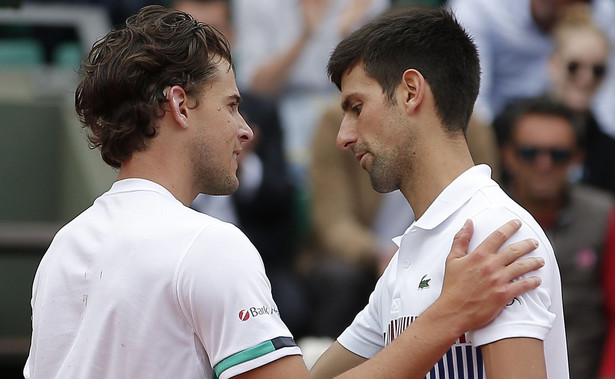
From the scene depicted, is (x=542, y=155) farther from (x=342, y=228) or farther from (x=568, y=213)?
(x=342, y=228)

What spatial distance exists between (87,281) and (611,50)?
5.87 metres

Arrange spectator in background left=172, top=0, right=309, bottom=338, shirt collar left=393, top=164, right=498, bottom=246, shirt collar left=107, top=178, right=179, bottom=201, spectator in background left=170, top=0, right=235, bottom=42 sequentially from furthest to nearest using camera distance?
1. spectator in background left=170, top=0, right=235, bottom=42
2. spectator in background left=172, top=0, right=309, bottom=338
3. shirt collar left=393, top=164, right=498, bottom=246
4. shirt collar left=107, top=178, right=179, bottom=201

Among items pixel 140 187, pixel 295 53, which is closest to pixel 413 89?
pixel 140 187

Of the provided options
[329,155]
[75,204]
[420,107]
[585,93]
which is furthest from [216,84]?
[585,93]

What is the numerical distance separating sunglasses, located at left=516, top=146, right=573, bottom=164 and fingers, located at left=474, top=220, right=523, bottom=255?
132 inches

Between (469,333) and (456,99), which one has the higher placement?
(456,99)

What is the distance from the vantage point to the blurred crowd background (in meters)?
5.98

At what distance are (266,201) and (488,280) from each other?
3911 millimetres

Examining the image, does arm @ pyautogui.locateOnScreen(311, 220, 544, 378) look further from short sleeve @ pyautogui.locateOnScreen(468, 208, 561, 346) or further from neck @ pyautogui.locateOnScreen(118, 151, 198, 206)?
neck @ pyautogui.locateOnScreen(118, 151, 198, 206)

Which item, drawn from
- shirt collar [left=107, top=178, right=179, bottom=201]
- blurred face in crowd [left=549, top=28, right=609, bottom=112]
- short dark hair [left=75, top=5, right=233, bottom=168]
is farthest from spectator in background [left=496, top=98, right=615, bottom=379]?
shirt collar [left=107, top=178, right=179, bottom=201]

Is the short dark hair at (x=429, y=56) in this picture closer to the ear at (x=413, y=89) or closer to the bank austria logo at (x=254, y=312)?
→ the ear at (x=413, y=89)

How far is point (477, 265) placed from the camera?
2.80 meters

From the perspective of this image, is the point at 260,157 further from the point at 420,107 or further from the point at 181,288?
the point at 181,288

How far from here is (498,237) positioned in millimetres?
2799
